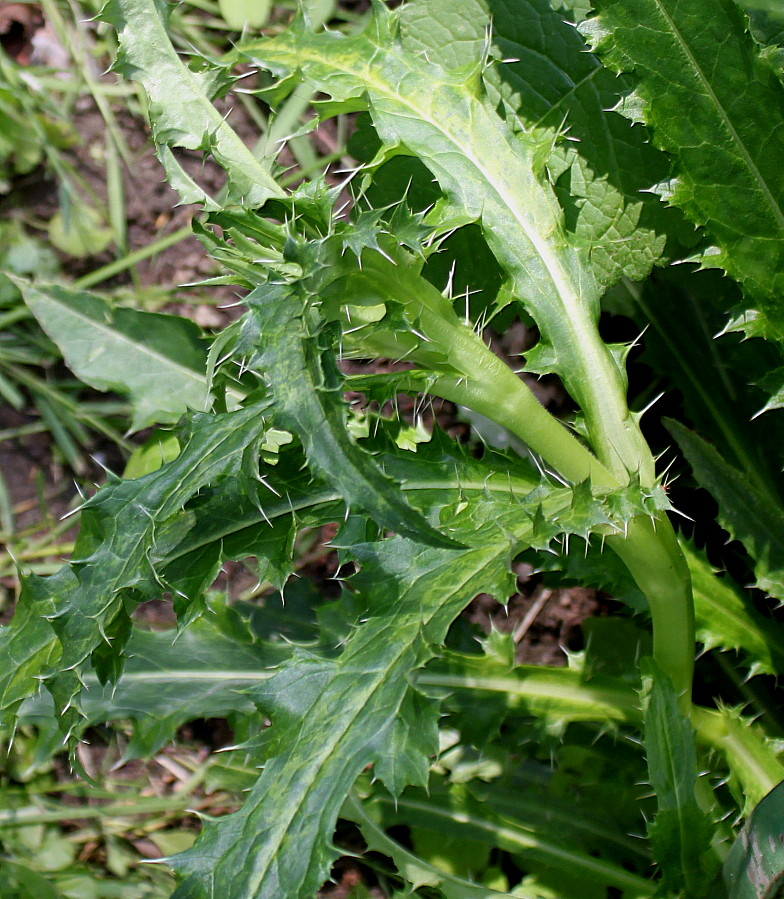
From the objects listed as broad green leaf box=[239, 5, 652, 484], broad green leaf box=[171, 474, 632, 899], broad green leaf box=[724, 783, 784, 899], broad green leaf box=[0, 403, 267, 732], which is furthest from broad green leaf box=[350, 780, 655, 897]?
broad green leaf box=[239, 5, 652, 484]

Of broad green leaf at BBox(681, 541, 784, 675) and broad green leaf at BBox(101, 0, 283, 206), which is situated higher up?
broad green leaf at BBox(101, 0, 283, 206)

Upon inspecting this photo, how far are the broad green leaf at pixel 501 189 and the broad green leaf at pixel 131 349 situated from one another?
0.62 metres

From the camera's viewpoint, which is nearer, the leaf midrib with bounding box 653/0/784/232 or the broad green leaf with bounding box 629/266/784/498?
the leaf midrib with bounding box 653/0/784/232

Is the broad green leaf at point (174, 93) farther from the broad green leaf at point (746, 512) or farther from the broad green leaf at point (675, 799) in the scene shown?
the broad green leaf at point (675, 799)

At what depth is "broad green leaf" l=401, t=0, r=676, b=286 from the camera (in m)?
1.72

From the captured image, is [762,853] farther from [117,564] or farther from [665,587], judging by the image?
[117,564]

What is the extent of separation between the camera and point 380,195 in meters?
1.85

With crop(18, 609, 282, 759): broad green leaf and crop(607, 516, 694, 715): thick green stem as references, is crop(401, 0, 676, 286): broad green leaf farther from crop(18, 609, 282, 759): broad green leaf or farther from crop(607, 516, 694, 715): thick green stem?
crop(18, 609, 282, 759): broad green leaf

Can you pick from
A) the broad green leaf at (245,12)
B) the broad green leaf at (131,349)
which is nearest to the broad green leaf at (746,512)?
the broad green leaf at (131,349)

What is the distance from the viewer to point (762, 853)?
45.4 inches

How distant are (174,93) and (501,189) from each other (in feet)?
1.86

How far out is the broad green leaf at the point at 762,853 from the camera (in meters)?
1.12

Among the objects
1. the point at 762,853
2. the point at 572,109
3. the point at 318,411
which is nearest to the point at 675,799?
the point at 762,853

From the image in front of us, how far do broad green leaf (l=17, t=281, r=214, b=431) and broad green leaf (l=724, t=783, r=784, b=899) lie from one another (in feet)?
4.12
